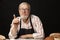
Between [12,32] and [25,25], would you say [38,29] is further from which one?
[12,32]

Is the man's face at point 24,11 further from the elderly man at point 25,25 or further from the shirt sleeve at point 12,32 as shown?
the shirt sleeve at point 12,32

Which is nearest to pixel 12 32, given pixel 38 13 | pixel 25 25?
pixel 25 25

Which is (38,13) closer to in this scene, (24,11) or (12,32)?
(24,11)

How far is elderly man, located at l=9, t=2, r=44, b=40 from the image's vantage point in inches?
54.4

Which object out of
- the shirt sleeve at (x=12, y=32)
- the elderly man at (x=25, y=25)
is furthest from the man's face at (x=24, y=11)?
the shirt sleeve at (x=12, y=32)

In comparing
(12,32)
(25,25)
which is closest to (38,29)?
(25,25)

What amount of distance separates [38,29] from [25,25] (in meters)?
0.12

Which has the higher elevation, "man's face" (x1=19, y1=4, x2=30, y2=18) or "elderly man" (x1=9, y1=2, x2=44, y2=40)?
"man's face" (x1=19, y1=4, x2=30, y2=18)

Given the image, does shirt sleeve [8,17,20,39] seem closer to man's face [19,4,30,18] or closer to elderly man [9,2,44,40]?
elderly man [9,2,44,40]

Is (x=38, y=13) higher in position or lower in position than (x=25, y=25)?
higher

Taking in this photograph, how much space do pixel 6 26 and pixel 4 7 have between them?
0.55 ft

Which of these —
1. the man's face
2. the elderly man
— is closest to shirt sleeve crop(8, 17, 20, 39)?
the elderly man

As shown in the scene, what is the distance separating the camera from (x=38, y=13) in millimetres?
1425

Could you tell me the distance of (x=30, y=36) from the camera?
1.39 m
